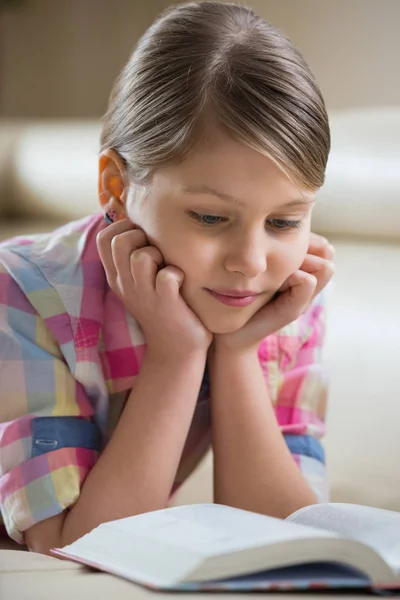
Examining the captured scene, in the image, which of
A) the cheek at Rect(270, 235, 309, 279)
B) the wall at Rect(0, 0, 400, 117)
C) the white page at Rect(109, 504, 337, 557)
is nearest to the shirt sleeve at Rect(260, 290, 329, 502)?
the cheek at Rect(270, 235, 309, 279)

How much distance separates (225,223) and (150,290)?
0.15 metres

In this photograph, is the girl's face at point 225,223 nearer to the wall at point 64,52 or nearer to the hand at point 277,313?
the hand at point 277,313

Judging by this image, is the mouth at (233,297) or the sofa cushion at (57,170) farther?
the sofa cushion at (57,170)

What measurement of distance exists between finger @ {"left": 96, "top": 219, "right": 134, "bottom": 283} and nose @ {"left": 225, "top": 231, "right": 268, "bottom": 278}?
17 centimetres

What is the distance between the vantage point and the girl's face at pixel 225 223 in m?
1.09

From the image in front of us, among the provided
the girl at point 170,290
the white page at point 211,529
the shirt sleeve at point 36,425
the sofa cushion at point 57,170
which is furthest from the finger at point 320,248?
the sofa cushion at point 57,170

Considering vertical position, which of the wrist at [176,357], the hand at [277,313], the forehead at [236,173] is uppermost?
the forehead at [236,173]

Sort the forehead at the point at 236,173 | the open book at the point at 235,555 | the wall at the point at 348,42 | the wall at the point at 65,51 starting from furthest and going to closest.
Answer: the wall at the point at 65,51 < the wall at the point at 348,42 < the forehead at the point at 236,173 < the open book at the point at 235,555

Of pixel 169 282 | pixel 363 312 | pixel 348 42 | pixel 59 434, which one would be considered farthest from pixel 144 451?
pixel 348 42

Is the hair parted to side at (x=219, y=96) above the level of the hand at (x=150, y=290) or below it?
above

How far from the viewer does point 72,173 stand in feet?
8.23

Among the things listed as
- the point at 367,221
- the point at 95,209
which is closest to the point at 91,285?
the point at 367,221

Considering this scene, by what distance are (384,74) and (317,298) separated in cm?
110

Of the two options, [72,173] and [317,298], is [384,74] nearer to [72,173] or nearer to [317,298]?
[72,173]
